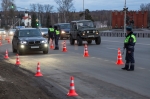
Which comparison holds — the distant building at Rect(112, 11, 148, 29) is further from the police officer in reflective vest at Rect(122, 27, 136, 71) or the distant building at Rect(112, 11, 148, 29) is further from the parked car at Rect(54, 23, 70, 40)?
the police officer in reflective vest at Rect(122, 27, 136, 71)

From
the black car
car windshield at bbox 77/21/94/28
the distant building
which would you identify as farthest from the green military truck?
the distant building

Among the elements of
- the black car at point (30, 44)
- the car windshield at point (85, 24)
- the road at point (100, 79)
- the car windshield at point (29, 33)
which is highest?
the car windshield at point (85, 24)

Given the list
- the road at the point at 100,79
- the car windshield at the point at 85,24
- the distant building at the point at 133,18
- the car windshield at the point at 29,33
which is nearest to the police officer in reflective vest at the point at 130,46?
the road at the point at 100,79

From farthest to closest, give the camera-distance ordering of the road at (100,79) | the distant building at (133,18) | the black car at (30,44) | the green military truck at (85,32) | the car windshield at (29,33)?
the distant building at (133,18) < the green military truck at (85,32) < the car windshield at (29,33) < the black car at (30,44) < the road at (100,79)

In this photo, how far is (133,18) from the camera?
269 feet

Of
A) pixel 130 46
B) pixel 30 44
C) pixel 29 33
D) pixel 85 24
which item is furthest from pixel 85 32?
pixel 130 46

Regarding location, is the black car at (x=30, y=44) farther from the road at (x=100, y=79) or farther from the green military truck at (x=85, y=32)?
the green military truck at (x=85, y=32)

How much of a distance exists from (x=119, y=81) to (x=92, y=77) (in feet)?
4.00

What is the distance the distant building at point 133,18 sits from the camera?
80062 mm

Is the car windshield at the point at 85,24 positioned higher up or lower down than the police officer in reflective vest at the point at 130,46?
higher up

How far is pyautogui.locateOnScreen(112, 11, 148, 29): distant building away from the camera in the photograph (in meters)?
80.1

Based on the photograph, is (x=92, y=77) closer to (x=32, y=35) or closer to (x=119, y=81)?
(x=119, y=81)

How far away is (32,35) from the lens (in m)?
21.7

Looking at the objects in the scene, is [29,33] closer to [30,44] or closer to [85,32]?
[30,44]
